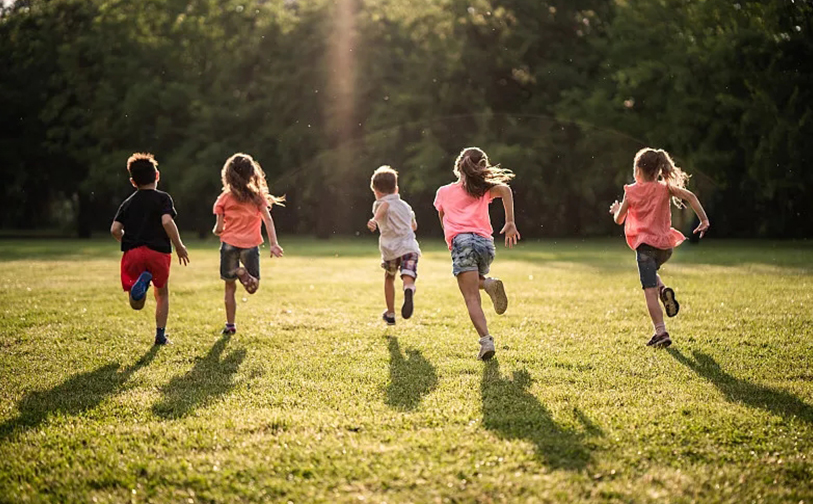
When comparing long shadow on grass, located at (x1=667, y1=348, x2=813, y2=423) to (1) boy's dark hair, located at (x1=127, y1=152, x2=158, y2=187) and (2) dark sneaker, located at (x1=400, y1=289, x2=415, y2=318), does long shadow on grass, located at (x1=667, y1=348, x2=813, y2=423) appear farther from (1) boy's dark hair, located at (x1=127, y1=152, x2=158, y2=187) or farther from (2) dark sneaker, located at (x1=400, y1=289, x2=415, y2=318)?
(1) boy's dark hair, located at (x1=127, y1=152, x2=158, y2=187)

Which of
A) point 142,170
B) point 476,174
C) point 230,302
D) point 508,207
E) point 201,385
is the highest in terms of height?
point 142,170

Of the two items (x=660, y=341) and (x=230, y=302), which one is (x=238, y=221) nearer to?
(x=230, y=302)

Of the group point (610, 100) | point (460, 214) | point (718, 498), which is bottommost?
point (718, 498)

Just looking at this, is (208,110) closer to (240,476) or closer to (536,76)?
(536,76)

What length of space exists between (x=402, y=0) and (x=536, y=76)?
7.34m

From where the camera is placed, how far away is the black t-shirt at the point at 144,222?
6941 mm

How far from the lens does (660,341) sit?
655 cm

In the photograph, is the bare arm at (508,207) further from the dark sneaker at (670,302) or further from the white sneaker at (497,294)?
the dark sneaker at (670,302)

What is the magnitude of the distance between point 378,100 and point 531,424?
3242 cm

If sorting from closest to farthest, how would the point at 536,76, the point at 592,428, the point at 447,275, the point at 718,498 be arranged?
the point at 718,498 < the point at 592,428 < the point at 447,275 < the point at 536,76

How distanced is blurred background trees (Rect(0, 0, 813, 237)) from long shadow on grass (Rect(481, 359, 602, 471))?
24.6 m

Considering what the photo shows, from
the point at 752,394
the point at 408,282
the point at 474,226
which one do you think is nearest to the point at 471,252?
the point at 474,226

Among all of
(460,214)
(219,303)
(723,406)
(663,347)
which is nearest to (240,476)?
(723,406)

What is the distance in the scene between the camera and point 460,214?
6359mm
